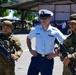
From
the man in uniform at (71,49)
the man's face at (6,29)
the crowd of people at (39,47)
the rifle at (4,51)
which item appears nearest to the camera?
the man in uniform at (71,49)

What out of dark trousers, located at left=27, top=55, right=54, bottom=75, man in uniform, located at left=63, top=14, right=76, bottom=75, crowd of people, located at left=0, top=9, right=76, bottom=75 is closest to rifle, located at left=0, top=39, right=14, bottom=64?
crowd of people, located at left=0, top=9, right=76, bottom=75

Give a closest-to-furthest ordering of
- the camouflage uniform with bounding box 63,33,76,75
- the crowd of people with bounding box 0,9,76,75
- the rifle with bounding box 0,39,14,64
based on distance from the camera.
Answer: the camouflage uniform with bounding box 63,33,76,75, the rifle with bounding box 0,39,14,64, the crowd of people with bounding box 0,9,76,75

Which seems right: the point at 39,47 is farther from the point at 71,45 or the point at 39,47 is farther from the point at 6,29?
the point at 71,45

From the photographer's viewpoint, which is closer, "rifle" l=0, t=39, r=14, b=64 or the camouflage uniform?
the camouflage uniform

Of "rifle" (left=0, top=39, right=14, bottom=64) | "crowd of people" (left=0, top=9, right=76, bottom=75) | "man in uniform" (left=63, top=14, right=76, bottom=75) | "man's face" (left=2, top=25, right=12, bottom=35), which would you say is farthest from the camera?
"man's face" (left=2, top=25, right=12, bottom=35)

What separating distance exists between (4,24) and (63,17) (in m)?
31.7

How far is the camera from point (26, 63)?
1114 cm

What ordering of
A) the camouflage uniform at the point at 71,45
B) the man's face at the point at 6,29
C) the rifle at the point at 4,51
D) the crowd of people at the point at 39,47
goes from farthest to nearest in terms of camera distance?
the man's face at the point at 6,29
the crowd of people at the point at 39,47
the rifle at the point at 4,51
the camouflage uniform at the point at 71,45

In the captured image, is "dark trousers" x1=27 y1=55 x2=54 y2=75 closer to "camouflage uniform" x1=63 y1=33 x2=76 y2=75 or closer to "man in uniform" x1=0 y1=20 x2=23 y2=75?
"man in uniform" x1=0 y1=20 x2=23 y2=75

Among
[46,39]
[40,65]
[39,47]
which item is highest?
[46,39]

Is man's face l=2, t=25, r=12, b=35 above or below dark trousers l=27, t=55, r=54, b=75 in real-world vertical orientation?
above

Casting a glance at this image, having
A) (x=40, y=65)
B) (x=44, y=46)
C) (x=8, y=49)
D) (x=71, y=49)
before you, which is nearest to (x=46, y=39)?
(x=44, y=46)

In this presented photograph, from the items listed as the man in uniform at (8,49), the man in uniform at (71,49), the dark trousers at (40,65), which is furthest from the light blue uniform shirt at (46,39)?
the man in uniform at (71,49)

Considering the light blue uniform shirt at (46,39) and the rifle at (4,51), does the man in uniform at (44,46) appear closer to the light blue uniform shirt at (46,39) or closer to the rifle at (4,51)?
the light blue uniform shirt at (46,39)
